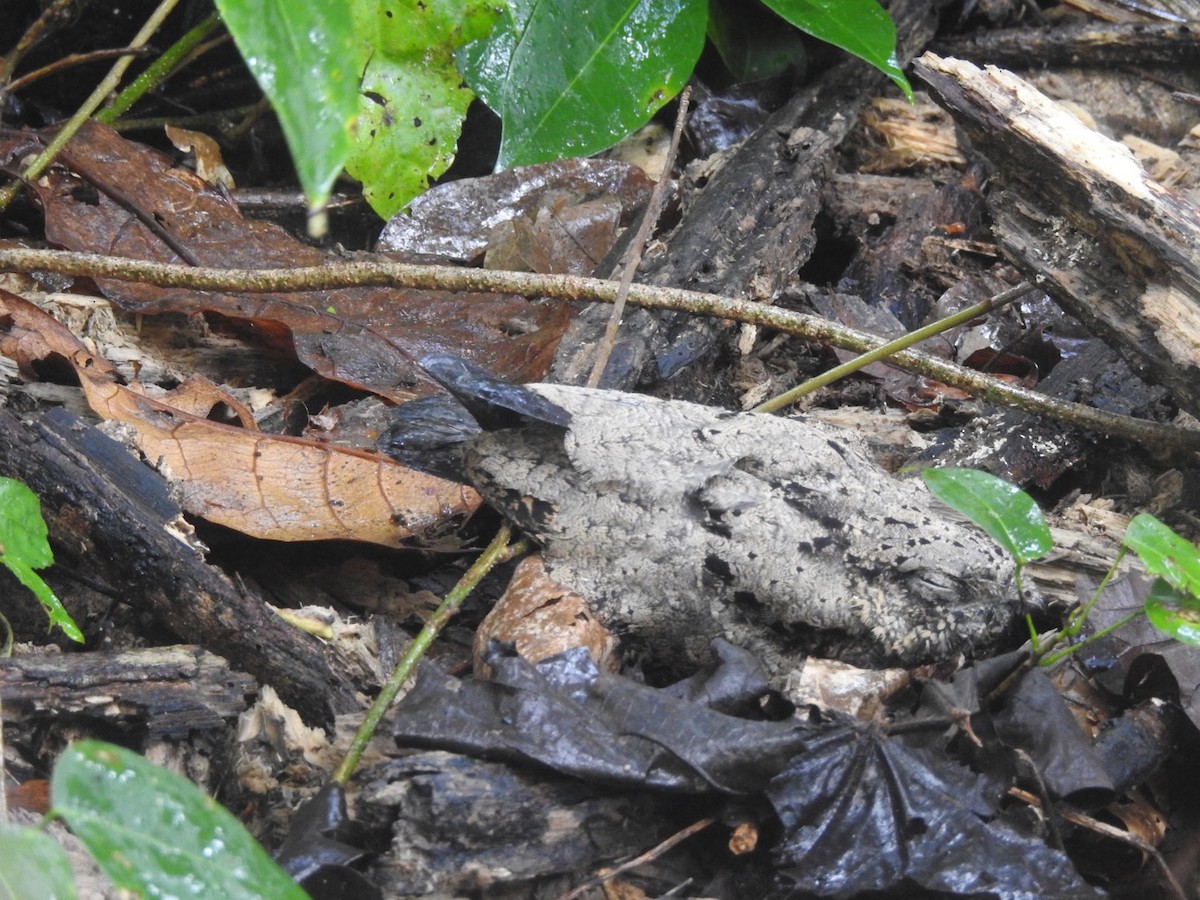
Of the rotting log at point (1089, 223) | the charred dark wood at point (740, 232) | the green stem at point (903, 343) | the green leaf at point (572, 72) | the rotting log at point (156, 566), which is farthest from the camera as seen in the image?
the green leaf at point (572, 72)

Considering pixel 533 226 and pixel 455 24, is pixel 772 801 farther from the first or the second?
pixel 455 24

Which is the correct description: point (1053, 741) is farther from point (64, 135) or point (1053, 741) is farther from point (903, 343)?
point (64, 135)

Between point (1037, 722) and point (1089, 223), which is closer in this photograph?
point (1037, 722)

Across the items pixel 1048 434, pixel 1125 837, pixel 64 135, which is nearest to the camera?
pixel 1125 837

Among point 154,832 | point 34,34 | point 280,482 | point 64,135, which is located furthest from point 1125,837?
point 34,34

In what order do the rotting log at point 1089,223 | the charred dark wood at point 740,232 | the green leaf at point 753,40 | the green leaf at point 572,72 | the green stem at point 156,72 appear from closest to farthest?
1. the rotting log at point 1089,223
2. the charred dark wood at point 740,232
3. the green leaf at point 572,72
4. the green stem at point 156,72
5. the green leaf at point 753,40

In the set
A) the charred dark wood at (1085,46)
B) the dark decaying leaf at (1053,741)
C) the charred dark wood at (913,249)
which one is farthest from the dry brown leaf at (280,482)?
the charred dark wood at (1085,46)

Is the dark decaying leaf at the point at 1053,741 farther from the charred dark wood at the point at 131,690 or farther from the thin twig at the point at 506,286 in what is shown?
the charred dark wood at the point at 131,690

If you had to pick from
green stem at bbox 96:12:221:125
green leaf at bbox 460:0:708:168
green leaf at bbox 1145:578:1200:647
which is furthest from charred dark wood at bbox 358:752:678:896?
green stem at bbox 96:12:221:125
